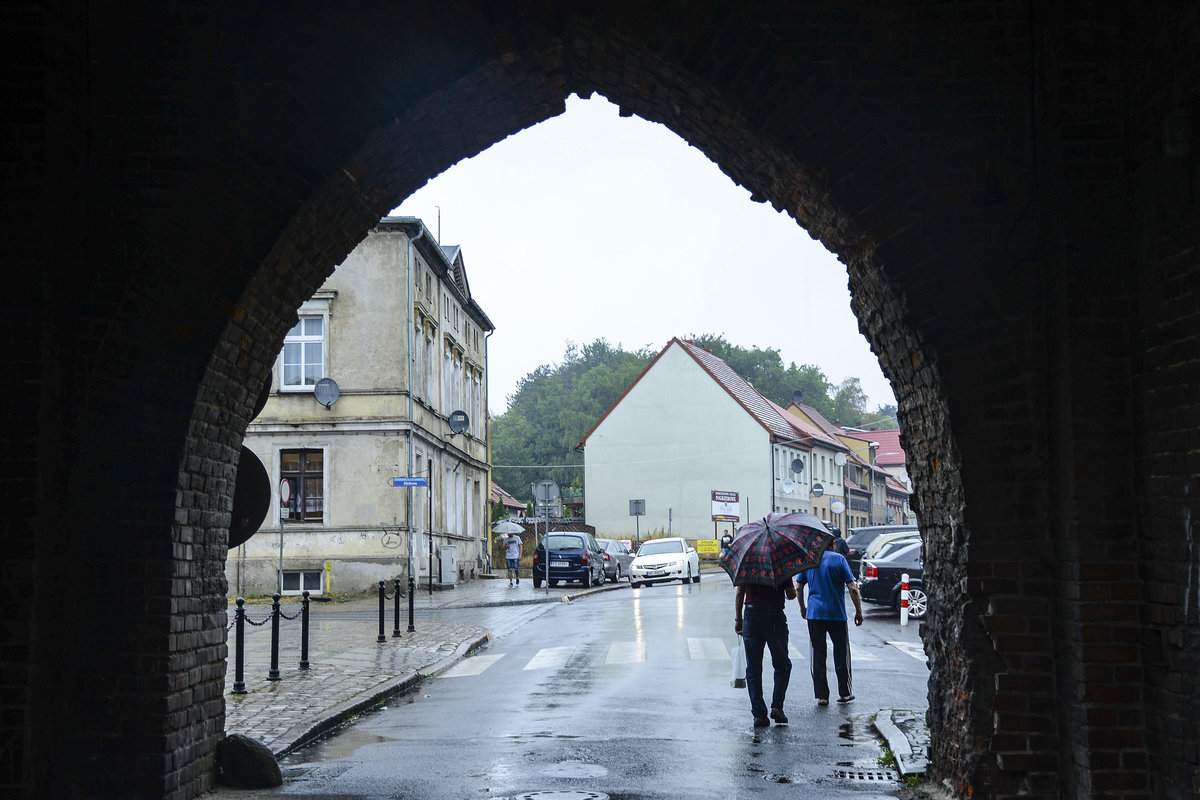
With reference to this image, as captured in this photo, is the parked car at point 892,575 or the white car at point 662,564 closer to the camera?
the parked car at point 892,575

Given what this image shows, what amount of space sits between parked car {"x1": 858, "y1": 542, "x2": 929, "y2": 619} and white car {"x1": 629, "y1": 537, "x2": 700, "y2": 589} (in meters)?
13.4

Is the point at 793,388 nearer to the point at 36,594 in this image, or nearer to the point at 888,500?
the point at 888,500

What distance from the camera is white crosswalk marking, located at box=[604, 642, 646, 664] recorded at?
16.7 m

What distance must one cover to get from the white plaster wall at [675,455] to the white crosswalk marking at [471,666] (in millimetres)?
49367

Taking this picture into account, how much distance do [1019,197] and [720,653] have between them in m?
11.4

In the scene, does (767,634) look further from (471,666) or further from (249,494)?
(471,666)

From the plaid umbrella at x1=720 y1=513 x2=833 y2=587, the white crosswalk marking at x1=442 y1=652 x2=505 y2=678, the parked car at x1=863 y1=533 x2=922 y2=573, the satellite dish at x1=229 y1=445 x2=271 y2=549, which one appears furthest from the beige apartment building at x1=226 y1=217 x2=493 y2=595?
the satellite dish at x1=229 y1=445 x2=271 y2=549

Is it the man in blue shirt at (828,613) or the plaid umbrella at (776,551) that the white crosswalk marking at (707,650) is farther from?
the plaid umbrella at (776,551)

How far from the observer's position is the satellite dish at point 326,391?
33.3m

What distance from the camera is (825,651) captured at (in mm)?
12414

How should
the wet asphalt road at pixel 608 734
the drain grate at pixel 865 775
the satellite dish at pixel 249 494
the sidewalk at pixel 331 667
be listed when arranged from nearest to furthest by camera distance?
the wet asphalt road at pixel 608 734 < the drain grate at pixel 865 775 < the satellite dish at pixel 249 494 < the sidewalk at pixel 331 667

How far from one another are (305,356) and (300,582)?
19.3ft

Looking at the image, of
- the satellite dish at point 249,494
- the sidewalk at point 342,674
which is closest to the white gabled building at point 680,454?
the sidewalk at point 342,674

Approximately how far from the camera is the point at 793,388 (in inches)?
3844
